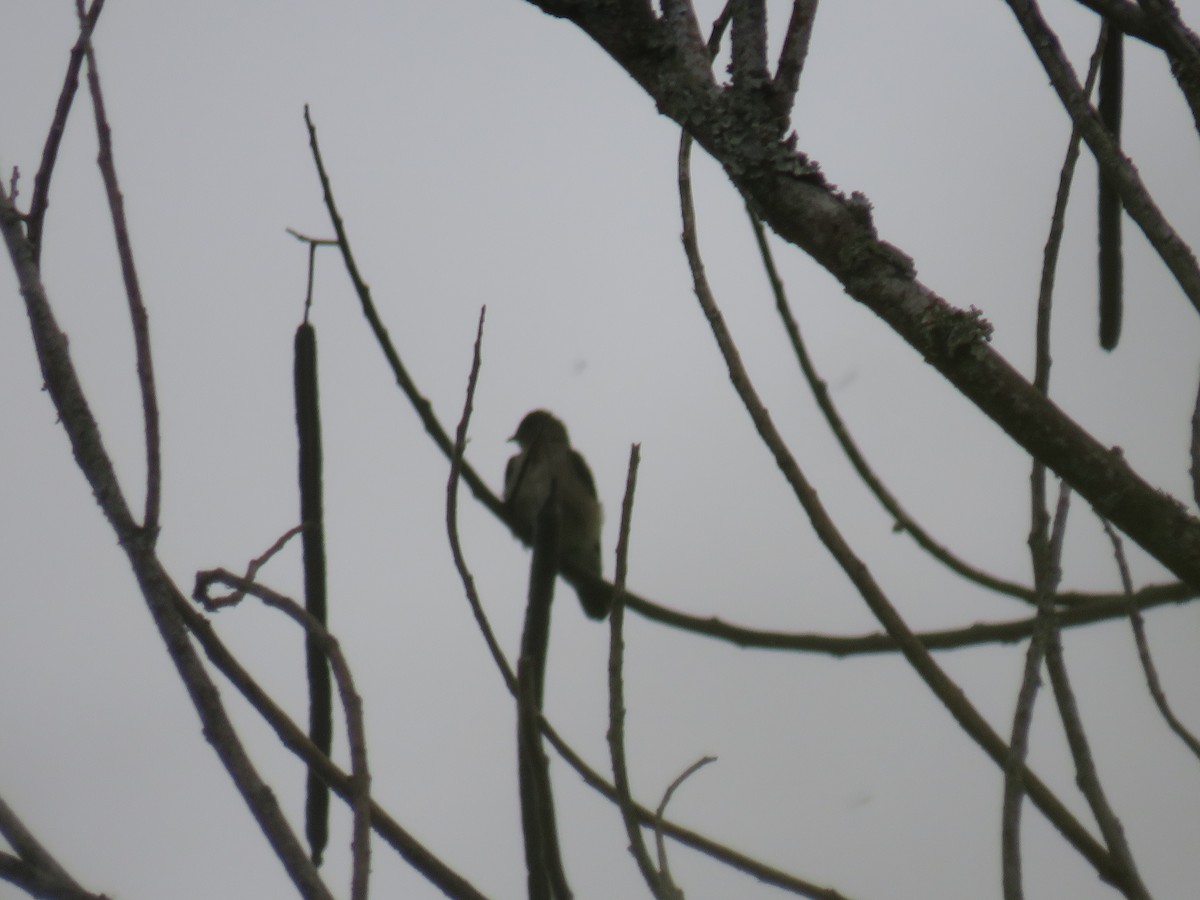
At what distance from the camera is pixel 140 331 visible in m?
1.31

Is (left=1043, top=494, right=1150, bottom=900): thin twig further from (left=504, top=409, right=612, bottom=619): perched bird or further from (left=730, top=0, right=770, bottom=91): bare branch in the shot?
(left=504, top=409, right=612, bottom=619): perched bird

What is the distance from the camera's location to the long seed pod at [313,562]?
1632 mm

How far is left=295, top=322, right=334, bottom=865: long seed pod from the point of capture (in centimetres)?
163

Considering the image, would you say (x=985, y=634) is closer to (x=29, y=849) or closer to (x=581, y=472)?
(x=29, y=849)

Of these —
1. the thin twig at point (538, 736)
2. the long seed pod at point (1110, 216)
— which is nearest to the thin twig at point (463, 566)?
the thin twig at point (538, 736)

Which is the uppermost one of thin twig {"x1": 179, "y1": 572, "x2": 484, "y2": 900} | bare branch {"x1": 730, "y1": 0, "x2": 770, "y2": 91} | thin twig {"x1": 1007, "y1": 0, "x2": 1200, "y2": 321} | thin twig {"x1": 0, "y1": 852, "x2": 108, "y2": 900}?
thin twig {"x1": 1007, "y1": 0, "x2": 1200, "y2": 321}

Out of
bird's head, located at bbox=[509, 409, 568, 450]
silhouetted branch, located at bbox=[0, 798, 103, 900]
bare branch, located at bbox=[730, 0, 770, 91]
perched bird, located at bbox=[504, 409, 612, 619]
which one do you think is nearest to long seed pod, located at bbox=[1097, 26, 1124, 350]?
bare branch, located at bbox=[730, 0, 770, 91]

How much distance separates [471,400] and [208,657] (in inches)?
20.6

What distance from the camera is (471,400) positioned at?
170 cm

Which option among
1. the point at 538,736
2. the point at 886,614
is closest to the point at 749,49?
the point at 886,614

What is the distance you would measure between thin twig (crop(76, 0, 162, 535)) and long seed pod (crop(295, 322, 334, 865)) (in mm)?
312

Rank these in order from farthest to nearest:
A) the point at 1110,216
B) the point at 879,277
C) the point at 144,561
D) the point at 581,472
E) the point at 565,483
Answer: the point at 581,472 < the point at 565,483 < the point at 1110,216 < the point at 144,561 < the point at 879,277

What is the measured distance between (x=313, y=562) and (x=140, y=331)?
1.53 ft

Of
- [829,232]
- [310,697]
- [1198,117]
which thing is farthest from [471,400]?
[1198,117]
